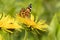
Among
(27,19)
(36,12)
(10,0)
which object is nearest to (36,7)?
(36,12)

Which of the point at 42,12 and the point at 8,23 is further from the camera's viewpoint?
the point at 42,12

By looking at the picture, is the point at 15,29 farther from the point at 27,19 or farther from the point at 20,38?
the point at 20,38

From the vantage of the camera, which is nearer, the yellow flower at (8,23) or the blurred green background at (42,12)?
the yellow flower at (8,23)

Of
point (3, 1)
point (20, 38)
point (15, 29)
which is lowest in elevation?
point (20, 38)

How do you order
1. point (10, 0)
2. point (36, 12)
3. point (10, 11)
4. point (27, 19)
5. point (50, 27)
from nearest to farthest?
point (27, 19) < point (10, 11) < point (50, 27) < point (10, 0) < point (36, 12)

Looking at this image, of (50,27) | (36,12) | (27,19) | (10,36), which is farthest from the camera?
(36,12)

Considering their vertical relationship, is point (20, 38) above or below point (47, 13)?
below

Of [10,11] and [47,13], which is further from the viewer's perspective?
[47,13]

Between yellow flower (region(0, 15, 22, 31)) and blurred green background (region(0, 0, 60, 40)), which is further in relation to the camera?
blurred green background (region(0, 0, 60, 40))
